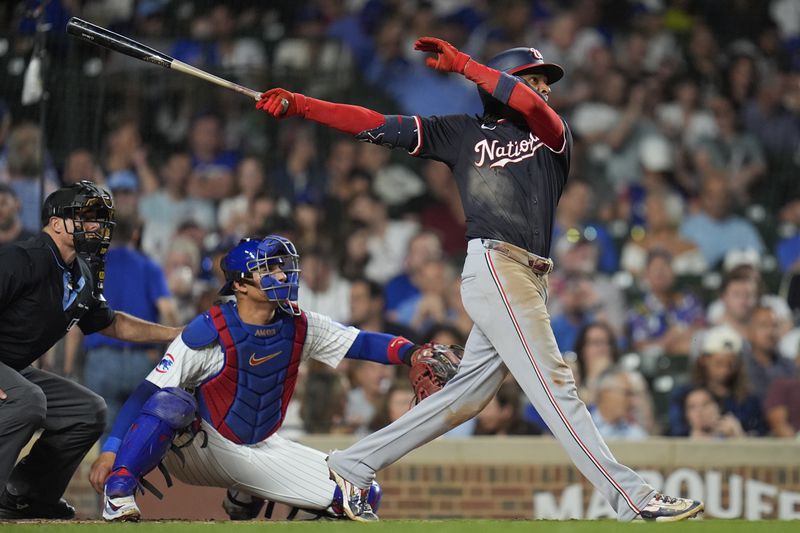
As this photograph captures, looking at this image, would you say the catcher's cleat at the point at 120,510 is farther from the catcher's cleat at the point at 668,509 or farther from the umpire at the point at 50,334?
the catcher's cleat at the point at 668,509

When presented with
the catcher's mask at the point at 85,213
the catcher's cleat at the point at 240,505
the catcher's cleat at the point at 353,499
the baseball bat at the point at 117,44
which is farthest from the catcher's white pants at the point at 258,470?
the baseball bat at the point at 117,44

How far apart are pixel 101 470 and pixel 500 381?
1635 millimetres

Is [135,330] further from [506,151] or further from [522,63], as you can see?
[522,63]

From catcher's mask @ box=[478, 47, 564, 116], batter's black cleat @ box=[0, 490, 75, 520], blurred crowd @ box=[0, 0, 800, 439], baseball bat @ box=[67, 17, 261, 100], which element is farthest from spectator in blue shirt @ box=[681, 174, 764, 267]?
batter's black cleat @ box=[0, 490, 75, 520]

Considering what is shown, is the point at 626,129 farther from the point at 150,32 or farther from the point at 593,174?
the point at 150,32

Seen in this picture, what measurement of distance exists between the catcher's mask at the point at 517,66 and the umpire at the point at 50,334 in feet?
5.49

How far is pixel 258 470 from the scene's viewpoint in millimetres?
5469

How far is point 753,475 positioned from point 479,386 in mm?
3410

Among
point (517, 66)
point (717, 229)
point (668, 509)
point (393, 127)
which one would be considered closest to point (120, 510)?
point (393, 127)

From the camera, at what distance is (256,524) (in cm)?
458

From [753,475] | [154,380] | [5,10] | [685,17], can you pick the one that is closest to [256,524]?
[154,380]

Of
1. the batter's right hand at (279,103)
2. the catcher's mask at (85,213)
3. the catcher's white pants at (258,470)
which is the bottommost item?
the catcher's white pants at (258,470)

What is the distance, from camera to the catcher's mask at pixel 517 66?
16.8 ft

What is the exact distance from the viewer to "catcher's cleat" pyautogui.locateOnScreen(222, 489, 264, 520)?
5.79 m
